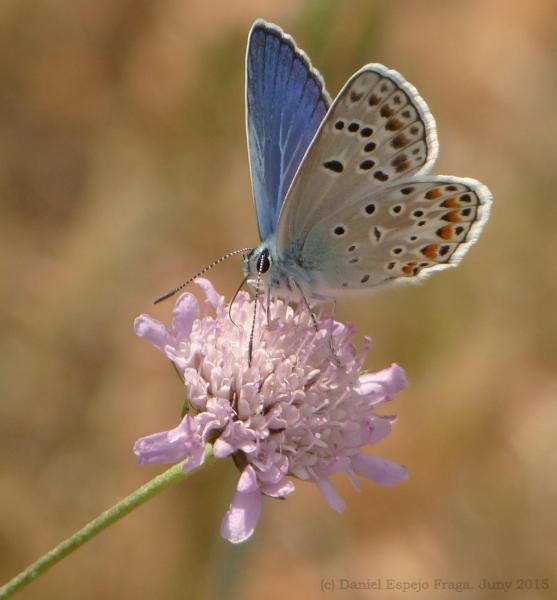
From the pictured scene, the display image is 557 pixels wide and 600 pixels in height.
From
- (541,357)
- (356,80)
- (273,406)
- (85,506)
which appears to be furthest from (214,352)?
(541,357)

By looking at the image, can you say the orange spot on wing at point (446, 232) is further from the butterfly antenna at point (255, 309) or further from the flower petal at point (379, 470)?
the flower petal at point (379, 470)

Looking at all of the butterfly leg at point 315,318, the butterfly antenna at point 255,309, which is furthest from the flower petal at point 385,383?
the butterfly antenna at point 255,309

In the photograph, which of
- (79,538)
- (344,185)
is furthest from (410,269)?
(79,538)

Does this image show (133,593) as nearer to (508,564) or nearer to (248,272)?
(508,564)

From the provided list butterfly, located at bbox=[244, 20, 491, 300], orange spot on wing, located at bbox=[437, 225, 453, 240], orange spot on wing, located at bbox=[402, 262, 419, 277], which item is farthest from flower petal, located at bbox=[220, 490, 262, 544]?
orange spot on wing, located at bbox=[437, 225, 453, 240]

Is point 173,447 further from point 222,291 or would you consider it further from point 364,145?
point 222,291

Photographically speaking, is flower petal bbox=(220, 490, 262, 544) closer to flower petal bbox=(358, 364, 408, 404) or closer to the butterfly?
flower petal bbox=(358, 364, 408, 404)

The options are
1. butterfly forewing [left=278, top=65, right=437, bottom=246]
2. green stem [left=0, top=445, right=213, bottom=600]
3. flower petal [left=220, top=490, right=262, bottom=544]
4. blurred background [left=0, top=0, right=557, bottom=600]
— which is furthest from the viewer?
blurred background [left=0, top=0, right=557, bottom=600]
